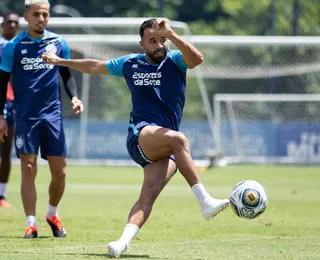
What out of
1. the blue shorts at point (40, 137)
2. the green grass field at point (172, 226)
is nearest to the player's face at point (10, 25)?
the green grass field at point (172, 226)

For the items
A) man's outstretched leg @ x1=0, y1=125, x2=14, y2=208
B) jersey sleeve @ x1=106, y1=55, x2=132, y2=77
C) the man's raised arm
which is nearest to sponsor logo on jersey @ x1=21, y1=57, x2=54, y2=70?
the man's raised arm

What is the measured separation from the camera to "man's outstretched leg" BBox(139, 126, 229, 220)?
22.8 ft

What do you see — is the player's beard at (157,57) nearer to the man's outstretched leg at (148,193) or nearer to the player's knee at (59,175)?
the man's outstretched leg at (148,193)

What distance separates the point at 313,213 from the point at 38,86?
169 inches

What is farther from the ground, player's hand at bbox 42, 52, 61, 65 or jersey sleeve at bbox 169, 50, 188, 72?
jersey sleeve at bbox 169, 50, 188, 72

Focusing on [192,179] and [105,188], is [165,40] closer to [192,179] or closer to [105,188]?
[192,179]

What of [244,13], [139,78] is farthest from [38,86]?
[244,13]

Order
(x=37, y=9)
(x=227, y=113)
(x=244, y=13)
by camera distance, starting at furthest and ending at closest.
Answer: (x=244, y=13) → (x=227, y=113) → (x=37, y=9)

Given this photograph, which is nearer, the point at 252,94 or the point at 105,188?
the point at 105,188

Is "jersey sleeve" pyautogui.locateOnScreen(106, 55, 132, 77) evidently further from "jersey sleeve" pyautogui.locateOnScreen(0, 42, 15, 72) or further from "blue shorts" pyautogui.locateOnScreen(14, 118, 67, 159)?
"jersey sleeve" pyautogui.locateOnScreen(0, 42, 15, 72)

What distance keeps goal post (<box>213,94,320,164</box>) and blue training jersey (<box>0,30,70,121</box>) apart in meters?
15.4

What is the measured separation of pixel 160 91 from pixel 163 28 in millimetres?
623

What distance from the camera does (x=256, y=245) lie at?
25.3ft

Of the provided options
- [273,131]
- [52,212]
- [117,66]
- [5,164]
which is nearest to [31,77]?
[52,212]
